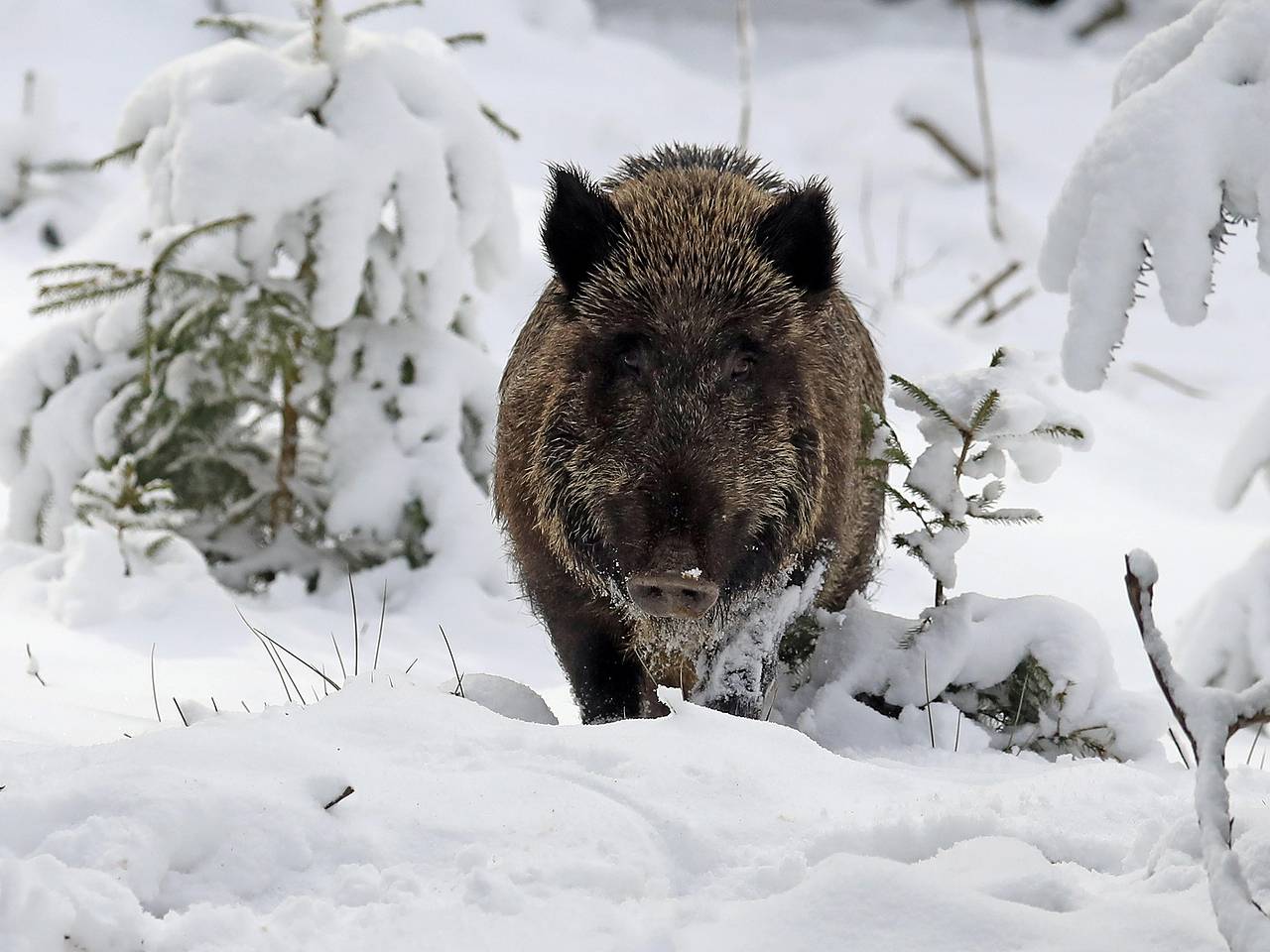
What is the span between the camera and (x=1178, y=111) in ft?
8.25

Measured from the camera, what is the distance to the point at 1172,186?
2502mm

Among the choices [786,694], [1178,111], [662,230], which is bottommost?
[786,694]

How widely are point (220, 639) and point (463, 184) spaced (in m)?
2.32

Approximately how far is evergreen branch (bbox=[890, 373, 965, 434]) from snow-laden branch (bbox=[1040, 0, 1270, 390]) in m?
1.14

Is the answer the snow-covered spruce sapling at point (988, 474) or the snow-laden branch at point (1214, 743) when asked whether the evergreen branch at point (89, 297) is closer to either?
the snow-covered spruce sapling at point (988, 474)

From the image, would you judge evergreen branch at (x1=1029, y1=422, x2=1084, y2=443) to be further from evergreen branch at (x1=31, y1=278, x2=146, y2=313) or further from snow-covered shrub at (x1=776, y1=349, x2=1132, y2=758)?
evergreen branch at (x1=31, y1=278, x2=146, y2=313)

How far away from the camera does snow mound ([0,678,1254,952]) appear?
5.92 ft

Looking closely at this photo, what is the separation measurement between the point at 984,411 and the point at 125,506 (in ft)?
12.7

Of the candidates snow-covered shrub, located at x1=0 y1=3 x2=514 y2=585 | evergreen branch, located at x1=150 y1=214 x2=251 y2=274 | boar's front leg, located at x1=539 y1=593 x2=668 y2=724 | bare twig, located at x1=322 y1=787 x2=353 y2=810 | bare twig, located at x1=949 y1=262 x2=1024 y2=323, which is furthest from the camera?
bare twig, located at x1=949 y1=262 x2=1024 y2=323

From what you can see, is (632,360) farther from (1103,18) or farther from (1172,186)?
(1103,18)

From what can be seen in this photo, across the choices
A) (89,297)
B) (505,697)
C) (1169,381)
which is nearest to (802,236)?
(505,697)

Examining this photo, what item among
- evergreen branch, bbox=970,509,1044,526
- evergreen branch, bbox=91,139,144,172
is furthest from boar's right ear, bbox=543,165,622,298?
evergreen branch, bbox=91,139,144,172

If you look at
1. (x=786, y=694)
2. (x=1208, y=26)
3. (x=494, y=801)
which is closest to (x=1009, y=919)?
(x=494, y=801)

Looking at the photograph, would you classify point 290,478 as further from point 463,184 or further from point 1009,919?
point 1009,919
